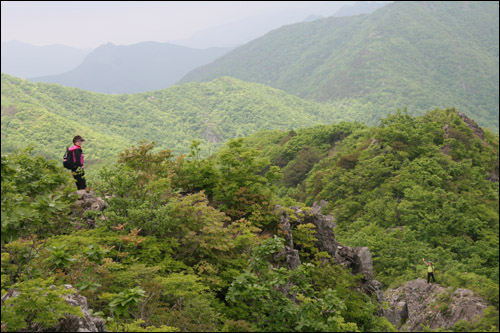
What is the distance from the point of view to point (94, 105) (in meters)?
83.6

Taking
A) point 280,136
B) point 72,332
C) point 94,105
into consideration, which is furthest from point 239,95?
point 72,332

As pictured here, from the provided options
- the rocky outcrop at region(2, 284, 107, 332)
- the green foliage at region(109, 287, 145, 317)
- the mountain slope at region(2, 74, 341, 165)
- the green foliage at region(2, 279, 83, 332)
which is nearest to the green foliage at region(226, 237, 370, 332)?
the green foliage at region(109, 287, 145, 317)

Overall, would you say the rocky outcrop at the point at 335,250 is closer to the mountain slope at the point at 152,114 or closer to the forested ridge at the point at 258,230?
the forested ridge at the point at 258,230

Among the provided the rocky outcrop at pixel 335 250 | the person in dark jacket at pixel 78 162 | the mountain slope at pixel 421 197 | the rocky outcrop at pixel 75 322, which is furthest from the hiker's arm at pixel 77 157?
the mountain slope at pixel 421 197

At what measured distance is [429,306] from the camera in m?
15.3

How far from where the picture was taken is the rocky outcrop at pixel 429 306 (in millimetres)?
14039

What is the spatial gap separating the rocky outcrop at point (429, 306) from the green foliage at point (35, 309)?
13280 millimetres

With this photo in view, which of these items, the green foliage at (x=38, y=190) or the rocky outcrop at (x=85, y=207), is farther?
the rocky outcrop at (x=85, y=207)

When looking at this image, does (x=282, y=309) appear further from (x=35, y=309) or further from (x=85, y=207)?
(x=85, y=207)

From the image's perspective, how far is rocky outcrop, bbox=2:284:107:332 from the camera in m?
5.30

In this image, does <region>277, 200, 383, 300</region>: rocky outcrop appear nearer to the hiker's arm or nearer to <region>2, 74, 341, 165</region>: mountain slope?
the hiker's arm

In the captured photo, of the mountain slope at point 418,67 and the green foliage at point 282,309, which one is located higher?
the mountain slope at point 418,67

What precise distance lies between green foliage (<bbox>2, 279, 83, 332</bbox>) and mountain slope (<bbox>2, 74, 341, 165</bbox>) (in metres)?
49.9

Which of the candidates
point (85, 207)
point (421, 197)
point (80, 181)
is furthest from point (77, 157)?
point (421, 197)
